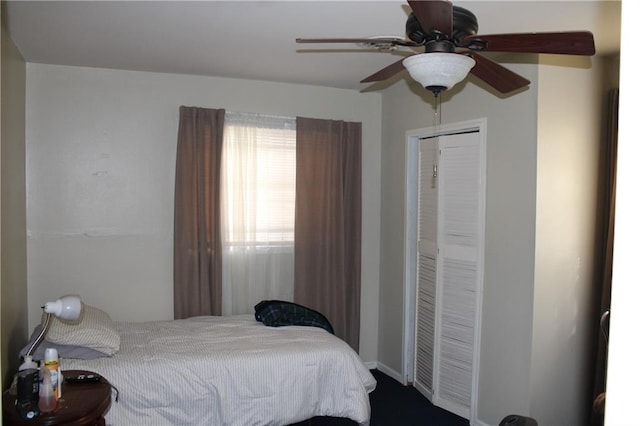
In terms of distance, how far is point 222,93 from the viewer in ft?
13.8

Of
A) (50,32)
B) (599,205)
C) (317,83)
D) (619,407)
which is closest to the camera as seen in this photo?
(619,407)

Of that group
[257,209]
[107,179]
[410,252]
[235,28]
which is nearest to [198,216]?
[257,209]

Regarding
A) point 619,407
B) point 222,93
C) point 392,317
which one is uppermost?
point 222,93

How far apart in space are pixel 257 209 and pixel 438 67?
8.75ft

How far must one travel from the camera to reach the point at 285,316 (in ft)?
12.5

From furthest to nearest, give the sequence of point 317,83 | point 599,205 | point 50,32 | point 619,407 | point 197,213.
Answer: point 317,83 → point 197,213 → point 599,205 → point 50,32 → point 619,407

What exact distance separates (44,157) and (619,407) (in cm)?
406

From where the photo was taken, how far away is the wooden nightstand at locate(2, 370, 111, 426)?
2.18 m

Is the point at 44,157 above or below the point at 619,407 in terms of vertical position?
above

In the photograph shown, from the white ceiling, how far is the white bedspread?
1.92 m

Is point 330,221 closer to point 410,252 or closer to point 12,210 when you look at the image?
point 410,252

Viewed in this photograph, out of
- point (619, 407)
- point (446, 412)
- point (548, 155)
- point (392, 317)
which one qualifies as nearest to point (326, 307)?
point (392, 317)

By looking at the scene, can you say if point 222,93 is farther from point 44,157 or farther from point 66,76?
point 44,157

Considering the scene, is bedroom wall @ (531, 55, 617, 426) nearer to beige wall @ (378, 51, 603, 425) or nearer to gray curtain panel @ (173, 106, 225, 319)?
beige wall @ (378, 51, 603, 425)
